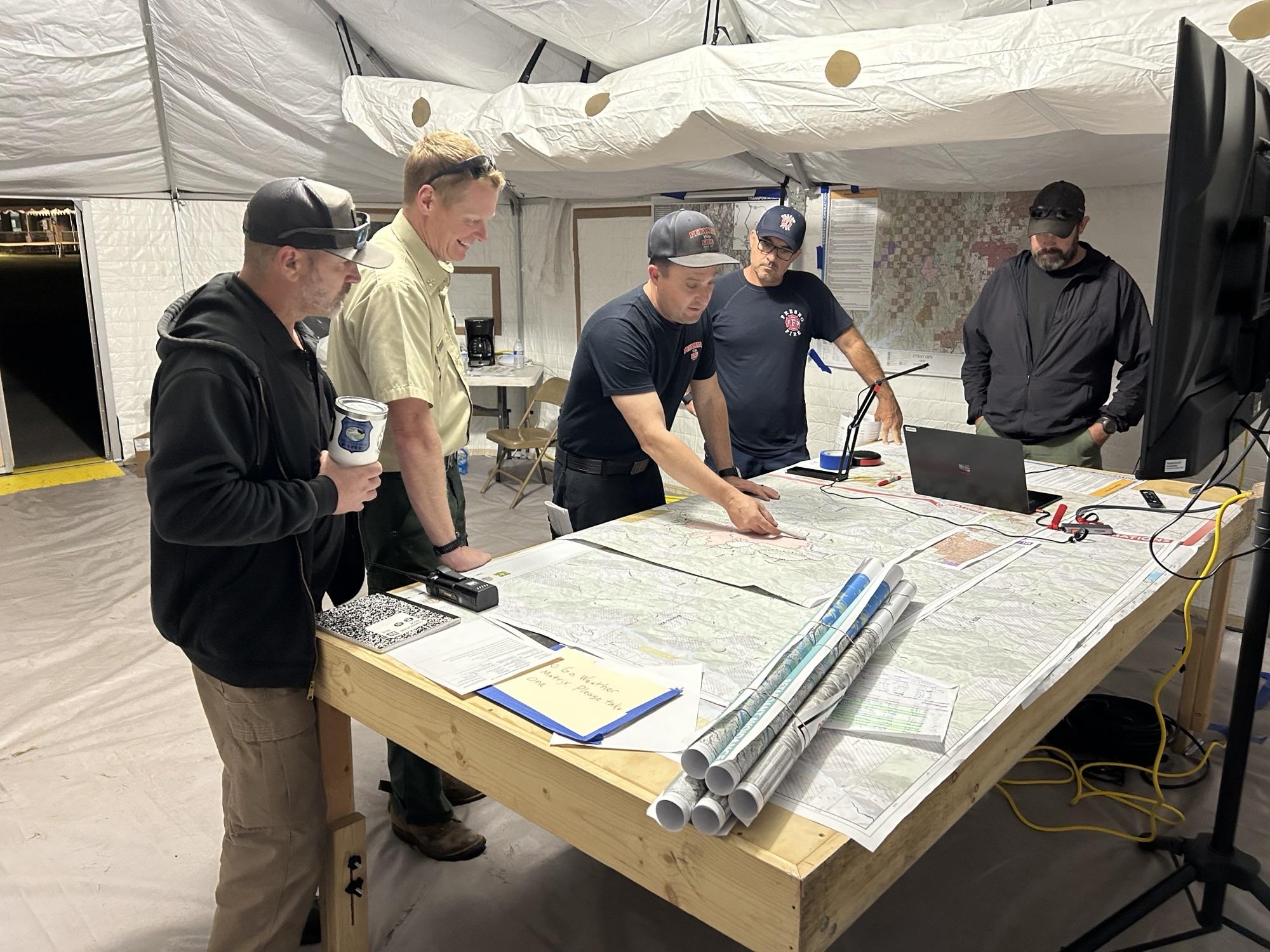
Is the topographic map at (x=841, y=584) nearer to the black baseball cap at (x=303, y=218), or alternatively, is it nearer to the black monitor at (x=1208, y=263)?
the black monitor at (x=1208, y=263)

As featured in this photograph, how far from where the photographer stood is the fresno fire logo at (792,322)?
3.33m

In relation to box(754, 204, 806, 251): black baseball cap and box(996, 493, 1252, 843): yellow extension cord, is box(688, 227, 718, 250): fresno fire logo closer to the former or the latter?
box(754, 204, 806, 251): black baseball cap

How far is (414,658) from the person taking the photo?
1517 millimetres

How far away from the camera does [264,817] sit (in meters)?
1.62

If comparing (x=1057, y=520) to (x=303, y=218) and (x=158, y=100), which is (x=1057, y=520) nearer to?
(x=303, y=218)

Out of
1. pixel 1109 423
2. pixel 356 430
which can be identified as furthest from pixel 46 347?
pixel 1109 423

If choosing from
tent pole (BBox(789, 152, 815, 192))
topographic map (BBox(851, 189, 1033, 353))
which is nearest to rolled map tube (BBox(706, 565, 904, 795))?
topographic map (BBox(851, 189, 1033, 353))

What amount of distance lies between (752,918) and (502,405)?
5468 mm

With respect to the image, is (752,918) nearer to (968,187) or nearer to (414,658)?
(414,658)

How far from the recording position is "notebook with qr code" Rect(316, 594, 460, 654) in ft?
5.17

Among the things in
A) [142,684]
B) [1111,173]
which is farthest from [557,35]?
[142,684]

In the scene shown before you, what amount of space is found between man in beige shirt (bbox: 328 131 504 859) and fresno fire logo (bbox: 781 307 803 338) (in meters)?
1.49

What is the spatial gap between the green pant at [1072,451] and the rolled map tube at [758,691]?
83.0 inches

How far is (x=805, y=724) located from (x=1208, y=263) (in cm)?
77
